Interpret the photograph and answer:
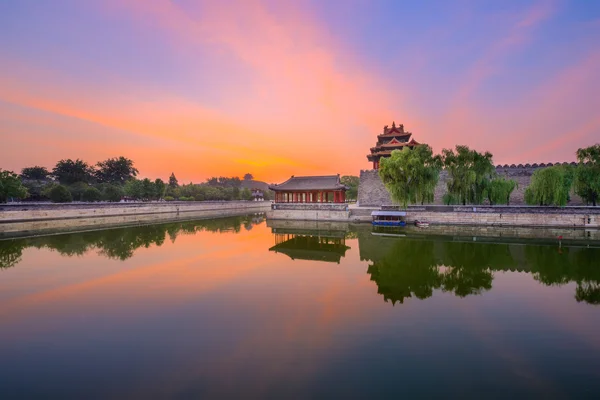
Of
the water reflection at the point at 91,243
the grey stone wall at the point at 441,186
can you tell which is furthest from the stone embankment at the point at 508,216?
the water reflection at the point at 91,243

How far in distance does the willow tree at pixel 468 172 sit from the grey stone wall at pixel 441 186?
4.70 m

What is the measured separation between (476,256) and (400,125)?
94.5ft

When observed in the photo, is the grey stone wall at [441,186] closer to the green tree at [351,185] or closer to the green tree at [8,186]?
the green tree at [351,185]

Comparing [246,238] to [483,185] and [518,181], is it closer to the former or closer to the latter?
[483,185]

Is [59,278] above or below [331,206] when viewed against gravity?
below

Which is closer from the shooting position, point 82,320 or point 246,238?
point 82,320

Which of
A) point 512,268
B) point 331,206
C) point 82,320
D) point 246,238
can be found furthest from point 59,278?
point 331,206

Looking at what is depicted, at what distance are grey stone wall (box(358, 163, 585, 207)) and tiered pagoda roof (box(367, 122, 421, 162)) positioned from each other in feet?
10.2

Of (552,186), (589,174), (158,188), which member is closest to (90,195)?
(158,188)

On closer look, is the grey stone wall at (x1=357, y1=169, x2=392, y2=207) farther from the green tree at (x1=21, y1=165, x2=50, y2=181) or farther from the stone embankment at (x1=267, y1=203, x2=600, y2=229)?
the green tree at (x1=21, y1=165, x2=50, y2=181)

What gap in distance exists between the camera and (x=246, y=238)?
60.8ft

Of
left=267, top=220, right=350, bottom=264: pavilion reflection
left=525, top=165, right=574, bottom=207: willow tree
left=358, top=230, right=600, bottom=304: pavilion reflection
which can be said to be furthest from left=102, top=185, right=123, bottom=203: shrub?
left=525, top=165, right=574, bottom=207: willow tree

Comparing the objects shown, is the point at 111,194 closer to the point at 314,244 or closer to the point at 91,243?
the point at 91,243

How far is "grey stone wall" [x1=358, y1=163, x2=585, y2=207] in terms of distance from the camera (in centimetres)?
3059
